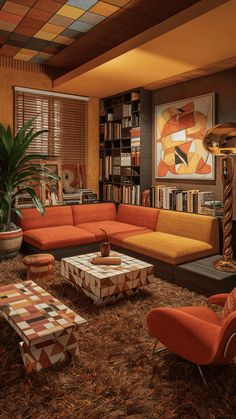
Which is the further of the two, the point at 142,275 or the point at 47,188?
the point at 47,188

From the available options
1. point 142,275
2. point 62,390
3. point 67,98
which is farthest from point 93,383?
point 67,98

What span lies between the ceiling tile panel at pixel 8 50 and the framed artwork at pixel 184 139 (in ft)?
7.39

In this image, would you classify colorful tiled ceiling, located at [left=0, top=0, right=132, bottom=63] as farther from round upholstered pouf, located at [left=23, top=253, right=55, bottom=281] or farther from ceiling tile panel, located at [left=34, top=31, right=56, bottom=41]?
round upholstered pouf, located at [left=23, top=253, right=55, bottom=281]

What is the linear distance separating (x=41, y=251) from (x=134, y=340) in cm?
203

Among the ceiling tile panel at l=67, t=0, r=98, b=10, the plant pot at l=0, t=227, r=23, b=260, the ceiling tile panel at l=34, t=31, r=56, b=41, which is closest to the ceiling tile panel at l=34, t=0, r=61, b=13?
the ceiling tile panel at l=67, t=0, r=98, b=10

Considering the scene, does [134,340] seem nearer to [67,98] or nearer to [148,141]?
[148,141]

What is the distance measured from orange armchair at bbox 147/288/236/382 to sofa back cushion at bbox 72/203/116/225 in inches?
122

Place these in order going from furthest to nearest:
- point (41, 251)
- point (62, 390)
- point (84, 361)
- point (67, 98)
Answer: point (67, 98) < point (41, 251) < point (84, 361) < point (62, 390)

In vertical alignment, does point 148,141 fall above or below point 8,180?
above

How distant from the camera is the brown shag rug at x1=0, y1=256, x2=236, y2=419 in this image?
5.23 ft

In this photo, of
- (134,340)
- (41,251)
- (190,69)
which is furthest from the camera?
(190,69)

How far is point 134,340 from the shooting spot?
7.29 ft

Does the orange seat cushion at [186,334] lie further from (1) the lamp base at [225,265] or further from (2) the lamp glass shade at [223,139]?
(2) the lamp glass shade at [223,139]

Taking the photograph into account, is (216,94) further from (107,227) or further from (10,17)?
(10,17)
